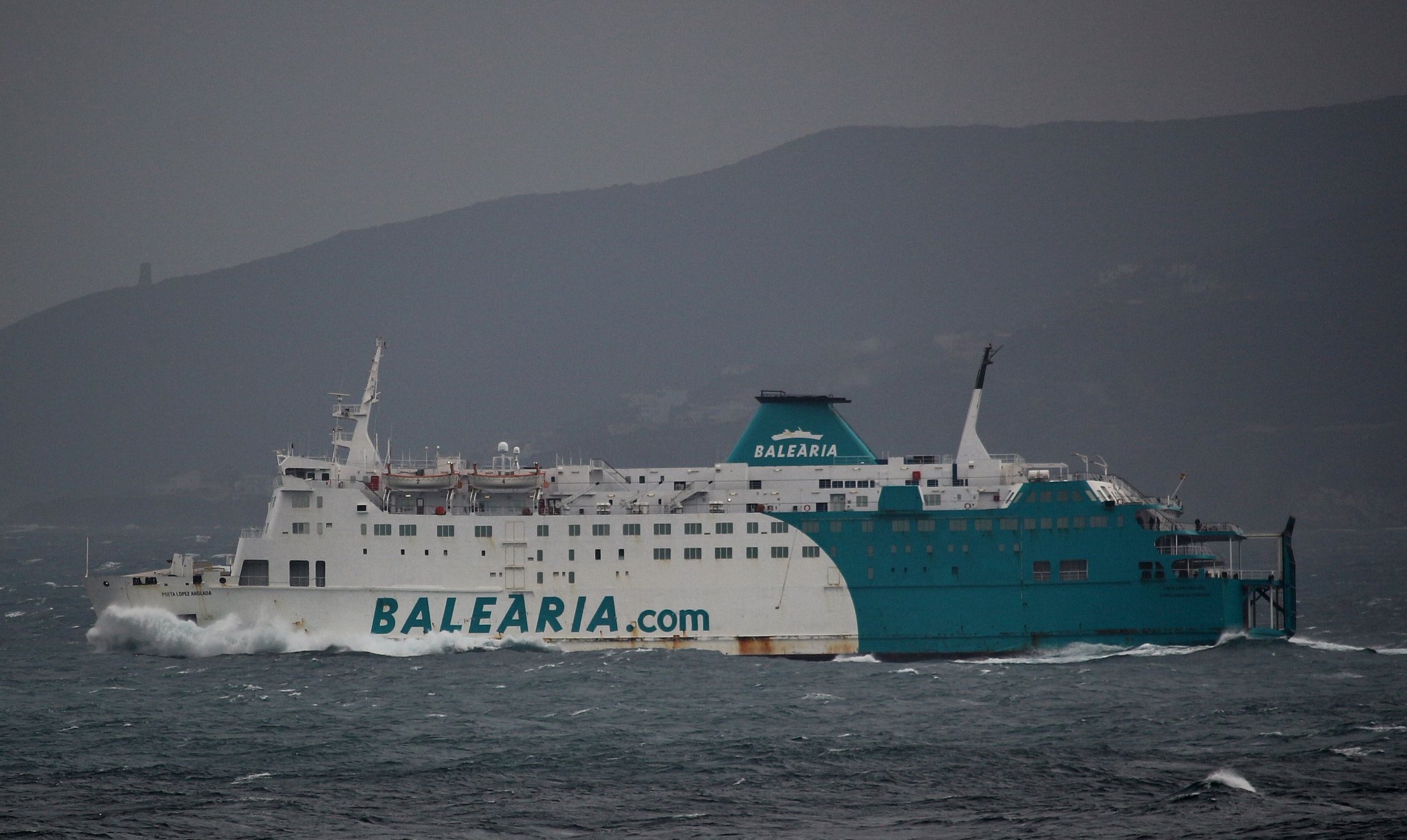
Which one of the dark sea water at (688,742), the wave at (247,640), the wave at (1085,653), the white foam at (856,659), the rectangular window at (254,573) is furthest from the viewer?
the rectangular window at (254,573)

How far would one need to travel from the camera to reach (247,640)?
41.5 metres

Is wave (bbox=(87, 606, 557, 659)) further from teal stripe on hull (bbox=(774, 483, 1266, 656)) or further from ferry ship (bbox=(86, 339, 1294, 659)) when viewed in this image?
teal stripe on hull (bbox=(774, 483, 1266, 656))

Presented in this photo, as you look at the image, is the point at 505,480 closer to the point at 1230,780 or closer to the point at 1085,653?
the point at 1085,653

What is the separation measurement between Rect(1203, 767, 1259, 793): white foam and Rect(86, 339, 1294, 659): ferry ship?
14213mm

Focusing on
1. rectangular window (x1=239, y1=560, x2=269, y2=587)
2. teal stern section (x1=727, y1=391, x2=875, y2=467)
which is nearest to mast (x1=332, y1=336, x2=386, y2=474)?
rectangular window (x1=239, y1=560, x2=269, y2=587)

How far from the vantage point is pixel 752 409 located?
17725cm

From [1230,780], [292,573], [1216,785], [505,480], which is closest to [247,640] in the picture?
[292,573]

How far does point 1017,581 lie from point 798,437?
7718 millimetres

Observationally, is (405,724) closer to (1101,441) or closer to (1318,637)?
(1318,637)

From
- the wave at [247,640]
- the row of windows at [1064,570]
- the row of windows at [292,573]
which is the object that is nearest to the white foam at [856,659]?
the row of windows at [1064,570]

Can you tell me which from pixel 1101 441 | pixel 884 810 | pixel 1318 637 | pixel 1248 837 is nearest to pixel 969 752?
pixel 884 810

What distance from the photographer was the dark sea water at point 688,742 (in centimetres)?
2500

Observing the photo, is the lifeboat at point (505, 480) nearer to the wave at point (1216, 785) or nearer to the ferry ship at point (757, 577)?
the ferry ship at point (757, 577)

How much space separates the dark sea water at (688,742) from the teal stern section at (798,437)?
21.1ft
